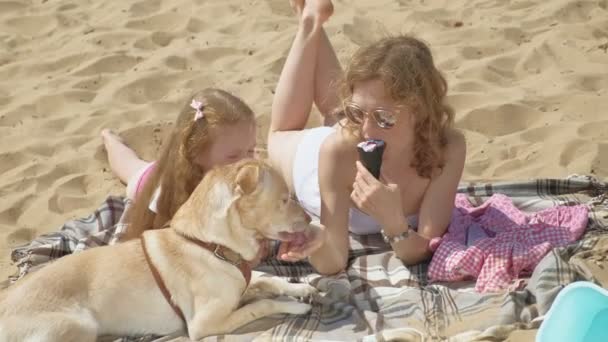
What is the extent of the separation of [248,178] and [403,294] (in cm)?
99

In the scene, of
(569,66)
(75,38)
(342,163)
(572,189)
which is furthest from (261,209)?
(75,38)

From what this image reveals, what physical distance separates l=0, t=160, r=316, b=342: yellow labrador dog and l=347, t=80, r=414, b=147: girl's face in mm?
616

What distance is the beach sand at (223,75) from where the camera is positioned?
18.5 feet

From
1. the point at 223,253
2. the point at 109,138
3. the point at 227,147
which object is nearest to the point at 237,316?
the point at 223,253

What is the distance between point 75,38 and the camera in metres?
7.98

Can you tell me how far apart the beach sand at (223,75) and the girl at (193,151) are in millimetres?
966

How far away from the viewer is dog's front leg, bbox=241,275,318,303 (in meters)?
4.24

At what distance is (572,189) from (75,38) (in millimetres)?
4789

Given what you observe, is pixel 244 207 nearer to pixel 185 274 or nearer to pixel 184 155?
pixel 185 274

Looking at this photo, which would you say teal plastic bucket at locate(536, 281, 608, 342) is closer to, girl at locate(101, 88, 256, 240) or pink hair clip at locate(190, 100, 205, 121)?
girl at locate(101, 88, 256, 240)

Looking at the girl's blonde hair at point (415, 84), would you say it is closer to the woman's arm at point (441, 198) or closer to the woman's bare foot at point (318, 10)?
the woman's arm at point (441, 198)

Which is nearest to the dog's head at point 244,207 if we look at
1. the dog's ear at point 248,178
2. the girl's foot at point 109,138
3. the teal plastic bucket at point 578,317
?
the dog's ear at point 248,178

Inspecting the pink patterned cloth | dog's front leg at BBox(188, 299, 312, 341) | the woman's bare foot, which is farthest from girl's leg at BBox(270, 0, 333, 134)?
dog's front leg at BBox(188, 299, 312, 341)

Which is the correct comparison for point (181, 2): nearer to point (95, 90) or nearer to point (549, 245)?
point (95, 90)
